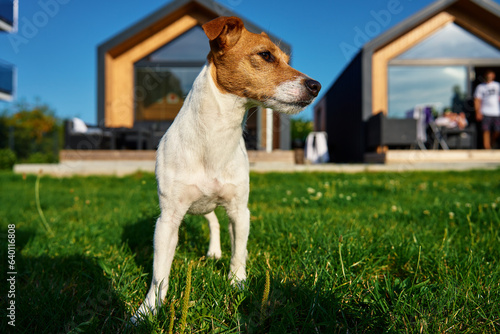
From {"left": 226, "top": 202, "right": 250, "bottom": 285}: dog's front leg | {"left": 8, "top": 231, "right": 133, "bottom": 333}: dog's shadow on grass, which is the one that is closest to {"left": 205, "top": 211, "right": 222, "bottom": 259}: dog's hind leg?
{"left": 226, "top": 202, "right": 250, "bottom": 285}: dog's front leg

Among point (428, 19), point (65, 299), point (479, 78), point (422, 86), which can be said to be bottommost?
point (65, 299)

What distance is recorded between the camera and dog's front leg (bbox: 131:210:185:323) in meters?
1.64

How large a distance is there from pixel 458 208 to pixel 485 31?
34.8ft

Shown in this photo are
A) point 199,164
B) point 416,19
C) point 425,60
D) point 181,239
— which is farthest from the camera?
point 425,60

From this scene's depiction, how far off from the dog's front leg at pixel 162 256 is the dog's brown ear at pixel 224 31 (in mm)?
947

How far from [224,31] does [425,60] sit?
1121cm

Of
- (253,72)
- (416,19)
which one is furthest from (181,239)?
(416,19)

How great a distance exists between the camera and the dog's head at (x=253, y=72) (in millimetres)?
1735

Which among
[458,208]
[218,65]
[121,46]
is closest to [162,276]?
[218,65]

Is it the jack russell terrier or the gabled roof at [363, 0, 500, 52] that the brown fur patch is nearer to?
the jack russell terrier

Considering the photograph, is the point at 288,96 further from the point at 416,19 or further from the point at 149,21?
the point at 416,19

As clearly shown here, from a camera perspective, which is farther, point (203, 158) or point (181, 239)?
point (181, 239)

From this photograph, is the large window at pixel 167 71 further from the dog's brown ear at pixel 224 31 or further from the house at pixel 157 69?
the dog's brown ear at pixel 224 31

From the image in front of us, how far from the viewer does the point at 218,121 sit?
178 cm
